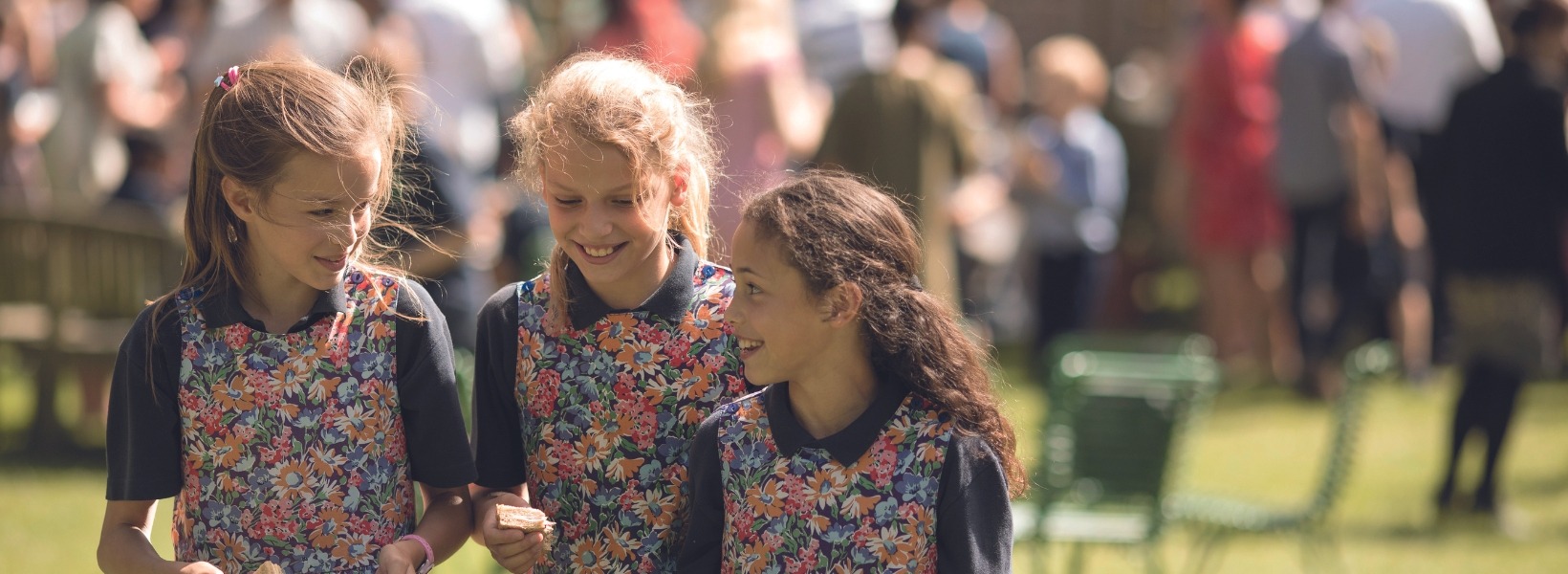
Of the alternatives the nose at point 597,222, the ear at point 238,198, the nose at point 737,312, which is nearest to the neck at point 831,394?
the nose at point 737,312

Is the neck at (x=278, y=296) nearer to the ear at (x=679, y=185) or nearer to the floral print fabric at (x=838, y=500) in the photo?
the ear at (x=679, y=185)

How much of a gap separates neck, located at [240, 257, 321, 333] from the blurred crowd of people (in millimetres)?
3110

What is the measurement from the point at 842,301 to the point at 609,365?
0.43m

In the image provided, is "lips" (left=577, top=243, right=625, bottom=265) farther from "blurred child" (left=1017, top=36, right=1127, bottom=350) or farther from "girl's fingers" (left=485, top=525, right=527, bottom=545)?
"blurred child" (left=1017, top=36, right=1127, bottom=350)

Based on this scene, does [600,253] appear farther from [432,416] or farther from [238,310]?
[238,310]

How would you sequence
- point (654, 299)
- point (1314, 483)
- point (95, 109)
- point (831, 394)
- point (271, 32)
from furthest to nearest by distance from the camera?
point (95, 109) < point (271, 32) < point (1314, 483) < point (654, 299) < point (831, 394)

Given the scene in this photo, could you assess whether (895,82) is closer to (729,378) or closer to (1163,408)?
(1163,408)

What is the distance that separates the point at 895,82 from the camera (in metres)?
6.27

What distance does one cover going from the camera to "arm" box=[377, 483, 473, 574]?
2.24 m

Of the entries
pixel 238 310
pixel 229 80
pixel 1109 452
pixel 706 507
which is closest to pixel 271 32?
pixel 1109 452

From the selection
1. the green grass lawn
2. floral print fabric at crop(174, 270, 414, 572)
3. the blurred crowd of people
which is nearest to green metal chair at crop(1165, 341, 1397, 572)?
the green grass lawn

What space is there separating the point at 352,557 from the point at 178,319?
0.46 metres

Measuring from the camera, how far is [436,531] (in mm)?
2359

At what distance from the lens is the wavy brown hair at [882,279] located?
2221mm
